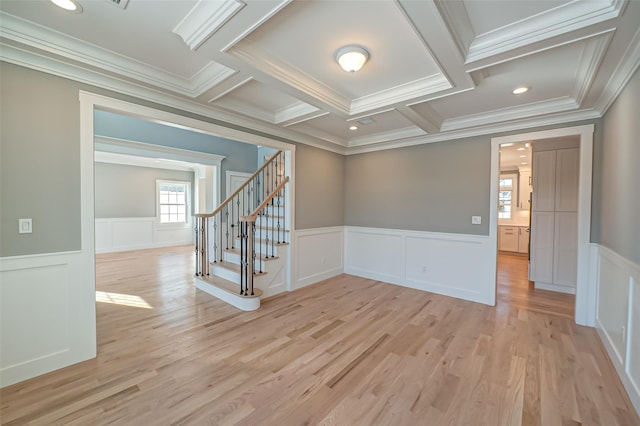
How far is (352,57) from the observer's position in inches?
86.1

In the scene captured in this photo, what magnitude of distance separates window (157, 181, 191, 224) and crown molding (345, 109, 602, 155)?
6959mm

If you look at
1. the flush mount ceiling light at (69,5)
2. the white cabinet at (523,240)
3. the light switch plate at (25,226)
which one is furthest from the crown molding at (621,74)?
the white cabinet at (523,240)

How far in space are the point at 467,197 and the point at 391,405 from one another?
3174 millimetres

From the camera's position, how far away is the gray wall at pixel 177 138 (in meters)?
4.74

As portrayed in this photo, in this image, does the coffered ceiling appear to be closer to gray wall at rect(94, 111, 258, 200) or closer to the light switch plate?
the light switch plate

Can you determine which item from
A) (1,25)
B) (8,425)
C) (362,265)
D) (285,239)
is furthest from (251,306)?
(1,25)

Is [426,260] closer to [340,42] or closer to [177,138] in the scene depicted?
[340,42]

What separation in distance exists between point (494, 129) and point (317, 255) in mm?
3365

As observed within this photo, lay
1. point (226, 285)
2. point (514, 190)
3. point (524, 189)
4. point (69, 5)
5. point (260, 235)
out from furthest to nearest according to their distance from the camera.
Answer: point (514, 190) < point (524, 189) < point (260, 235) < point (226, 285) < point (69, 5)

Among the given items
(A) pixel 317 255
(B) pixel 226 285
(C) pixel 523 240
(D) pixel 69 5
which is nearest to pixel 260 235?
(B) pixel 226 285

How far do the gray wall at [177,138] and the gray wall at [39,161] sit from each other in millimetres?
2872

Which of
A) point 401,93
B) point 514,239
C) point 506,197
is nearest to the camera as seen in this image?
point 401,93

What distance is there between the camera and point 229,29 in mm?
1773

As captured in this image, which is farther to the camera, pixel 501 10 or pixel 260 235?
pixel 260 235
